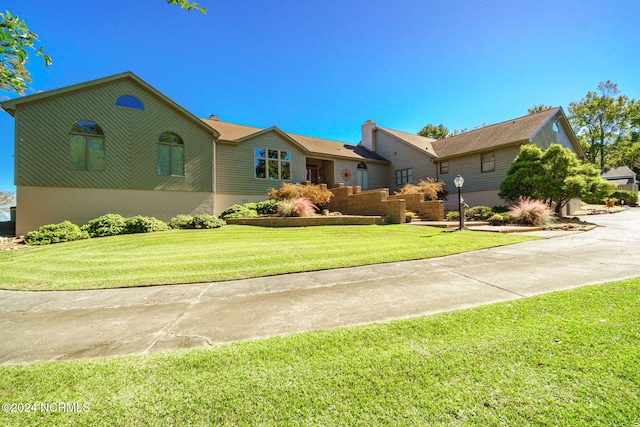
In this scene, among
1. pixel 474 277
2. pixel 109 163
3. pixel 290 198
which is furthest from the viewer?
pixel 290 198

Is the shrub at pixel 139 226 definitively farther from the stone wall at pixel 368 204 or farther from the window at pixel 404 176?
the window at pixel 404 176

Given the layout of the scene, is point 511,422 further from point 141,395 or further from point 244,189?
point 244,189

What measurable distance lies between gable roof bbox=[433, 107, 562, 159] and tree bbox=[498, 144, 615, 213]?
Answer: 199 centimetres

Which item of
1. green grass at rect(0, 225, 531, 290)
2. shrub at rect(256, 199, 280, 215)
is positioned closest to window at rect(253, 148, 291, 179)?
shrub at rect(256, 199, 280, 215)

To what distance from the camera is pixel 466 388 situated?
5.98 ft

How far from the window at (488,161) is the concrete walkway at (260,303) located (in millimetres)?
13543

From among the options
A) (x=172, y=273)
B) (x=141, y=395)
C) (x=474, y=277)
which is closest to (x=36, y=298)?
(x=172, y=273)

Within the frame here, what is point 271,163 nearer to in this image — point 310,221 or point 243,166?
point 243,166

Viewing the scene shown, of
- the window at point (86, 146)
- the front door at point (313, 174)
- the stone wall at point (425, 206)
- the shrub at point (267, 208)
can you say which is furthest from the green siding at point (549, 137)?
the window at point (86, 146)

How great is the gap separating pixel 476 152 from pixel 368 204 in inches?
373

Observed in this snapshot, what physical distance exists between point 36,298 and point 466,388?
246 inches

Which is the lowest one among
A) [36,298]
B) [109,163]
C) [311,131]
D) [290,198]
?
[36,298]

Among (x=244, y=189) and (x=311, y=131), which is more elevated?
(x=311, y=131)

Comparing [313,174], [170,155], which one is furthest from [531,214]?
[170,155]
